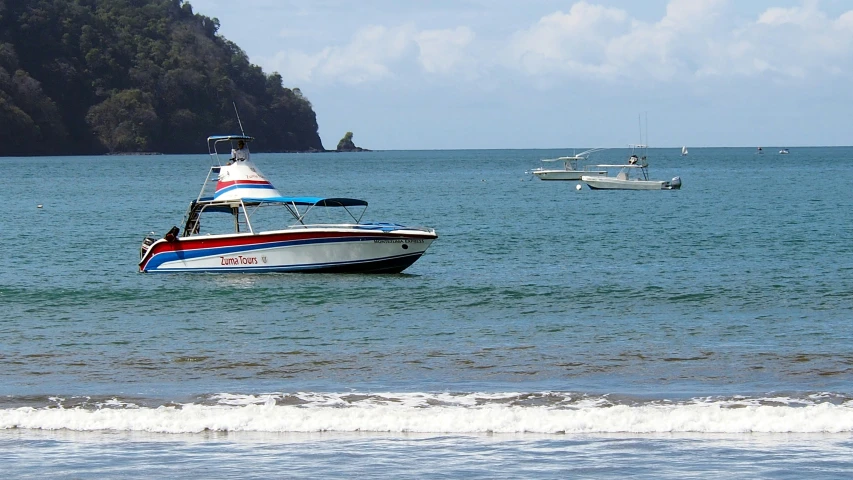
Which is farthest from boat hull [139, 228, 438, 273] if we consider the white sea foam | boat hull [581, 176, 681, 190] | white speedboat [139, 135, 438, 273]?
boat hull [581, 176, 681, 190]

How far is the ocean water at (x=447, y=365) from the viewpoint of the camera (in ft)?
40.5

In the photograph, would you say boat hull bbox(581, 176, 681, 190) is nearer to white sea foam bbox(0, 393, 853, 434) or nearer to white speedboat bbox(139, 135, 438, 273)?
white speedboat bbox(139, 135, 438, 273)

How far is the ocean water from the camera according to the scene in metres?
12.3

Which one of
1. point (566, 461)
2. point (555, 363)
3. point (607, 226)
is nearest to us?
point (566, 461)

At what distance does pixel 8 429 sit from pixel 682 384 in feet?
30.6

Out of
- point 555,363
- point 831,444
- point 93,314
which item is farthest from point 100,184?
point 831,444

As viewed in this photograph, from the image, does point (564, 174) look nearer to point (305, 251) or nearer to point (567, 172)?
point (567, 172)

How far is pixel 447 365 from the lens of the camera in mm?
18562

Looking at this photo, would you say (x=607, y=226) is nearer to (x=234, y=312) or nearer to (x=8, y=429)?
(x=234, y=312)

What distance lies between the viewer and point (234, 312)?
25.2m

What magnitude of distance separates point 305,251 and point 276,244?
31.2 inches

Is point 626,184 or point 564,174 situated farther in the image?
point 564,174

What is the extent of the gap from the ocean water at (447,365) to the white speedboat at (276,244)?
1.57ft

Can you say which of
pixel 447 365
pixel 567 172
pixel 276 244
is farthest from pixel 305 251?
pixel 567 172
